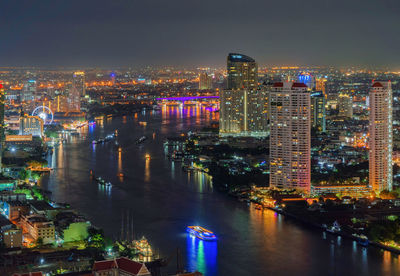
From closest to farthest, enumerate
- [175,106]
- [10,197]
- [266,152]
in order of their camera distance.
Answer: [10,197], [266,152], [175,106]

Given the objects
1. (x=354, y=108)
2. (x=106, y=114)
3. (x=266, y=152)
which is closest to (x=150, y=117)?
(x=106, y=114)

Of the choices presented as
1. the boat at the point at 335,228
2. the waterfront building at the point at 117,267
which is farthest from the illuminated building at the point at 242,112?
the waterfront building at the point at 117,267

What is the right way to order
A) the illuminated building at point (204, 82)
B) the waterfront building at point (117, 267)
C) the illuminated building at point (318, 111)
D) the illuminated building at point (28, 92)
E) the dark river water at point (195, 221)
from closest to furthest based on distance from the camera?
1. the waterfront building at point (117, 267)
2. the dark river water at point (195, 221)
3. the illuminated building at point (318, 111)
4. the illuminated building at point (28, 92)
5. the illuminated building at point (204, 82)

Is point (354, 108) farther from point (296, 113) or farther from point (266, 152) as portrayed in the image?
point (296, 113)

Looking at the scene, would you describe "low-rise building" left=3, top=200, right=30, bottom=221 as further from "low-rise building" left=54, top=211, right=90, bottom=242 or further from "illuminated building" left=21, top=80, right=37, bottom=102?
"illuminated building" left=21, top=80, right=37, bottom=102

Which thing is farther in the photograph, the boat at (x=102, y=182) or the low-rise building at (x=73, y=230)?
the boat at (x=102, y=182)

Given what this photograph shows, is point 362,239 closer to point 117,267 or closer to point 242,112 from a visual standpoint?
point 117,267

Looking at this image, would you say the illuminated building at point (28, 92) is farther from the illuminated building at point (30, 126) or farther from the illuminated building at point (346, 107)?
the illuminated building at point (346, 107)
